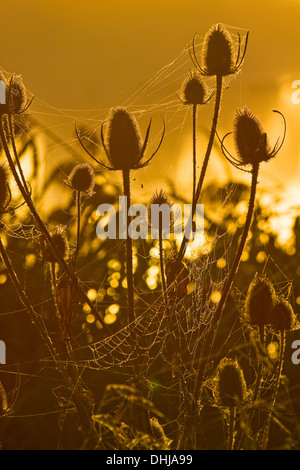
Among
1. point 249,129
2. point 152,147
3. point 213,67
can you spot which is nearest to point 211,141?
point 249,129

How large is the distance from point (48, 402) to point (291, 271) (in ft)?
4.03

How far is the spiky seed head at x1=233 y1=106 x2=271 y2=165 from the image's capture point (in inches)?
66.2

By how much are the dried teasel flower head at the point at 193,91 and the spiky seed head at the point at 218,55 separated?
0.46ft

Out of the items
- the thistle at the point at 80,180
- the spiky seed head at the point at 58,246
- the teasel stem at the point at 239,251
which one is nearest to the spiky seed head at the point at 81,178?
the thistle at the point at 80,180

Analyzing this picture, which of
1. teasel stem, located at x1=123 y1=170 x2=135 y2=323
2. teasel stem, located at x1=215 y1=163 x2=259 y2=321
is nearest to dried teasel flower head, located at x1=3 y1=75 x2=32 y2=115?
teasel stem, located at x1=123 y1=170 x2=135 y2=323

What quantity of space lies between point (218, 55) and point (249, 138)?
0.26m

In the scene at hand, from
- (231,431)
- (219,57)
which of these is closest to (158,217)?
(219,57)

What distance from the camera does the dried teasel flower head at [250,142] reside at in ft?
5.51

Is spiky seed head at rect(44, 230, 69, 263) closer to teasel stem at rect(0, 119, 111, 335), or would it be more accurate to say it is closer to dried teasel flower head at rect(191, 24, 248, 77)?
teasel stem at rect(0, 119, 111, 335)

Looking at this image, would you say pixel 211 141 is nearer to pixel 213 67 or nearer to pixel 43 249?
pixel 213 67

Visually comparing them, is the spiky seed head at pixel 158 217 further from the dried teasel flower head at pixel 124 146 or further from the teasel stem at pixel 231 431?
the teasel stem at pixel 231 431

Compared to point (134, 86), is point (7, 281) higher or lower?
lower
